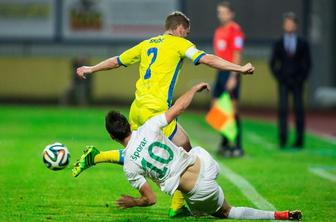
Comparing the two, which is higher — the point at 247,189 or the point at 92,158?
the point at 92,158

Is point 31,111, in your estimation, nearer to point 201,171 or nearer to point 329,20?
point 329,20

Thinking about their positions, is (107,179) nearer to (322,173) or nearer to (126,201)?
(322,173)

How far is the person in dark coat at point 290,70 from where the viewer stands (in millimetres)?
19453

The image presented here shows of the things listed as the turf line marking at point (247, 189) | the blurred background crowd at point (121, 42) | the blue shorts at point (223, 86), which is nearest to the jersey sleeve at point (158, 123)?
the turf line marking at point (247, 189)

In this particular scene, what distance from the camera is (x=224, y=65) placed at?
10664 millimetres

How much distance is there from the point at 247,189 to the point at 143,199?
3.11m

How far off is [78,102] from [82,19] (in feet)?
10.4

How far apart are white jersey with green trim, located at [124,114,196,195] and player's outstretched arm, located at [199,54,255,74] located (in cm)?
97

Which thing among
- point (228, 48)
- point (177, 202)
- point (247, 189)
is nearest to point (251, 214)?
point (177, 202)

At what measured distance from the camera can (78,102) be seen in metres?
34.1

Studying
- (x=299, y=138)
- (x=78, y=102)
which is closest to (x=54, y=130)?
(x=299, y=138)

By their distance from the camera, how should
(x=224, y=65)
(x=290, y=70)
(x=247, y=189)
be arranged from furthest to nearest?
(x=290, y=70)
(x=247, y=189)
(x=224, y=65)

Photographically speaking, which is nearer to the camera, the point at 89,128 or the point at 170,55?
the point at 170,55

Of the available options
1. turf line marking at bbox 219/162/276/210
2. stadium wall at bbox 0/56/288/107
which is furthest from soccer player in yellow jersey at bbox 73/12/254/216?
stadium wall at bbox 0/56/288/107
